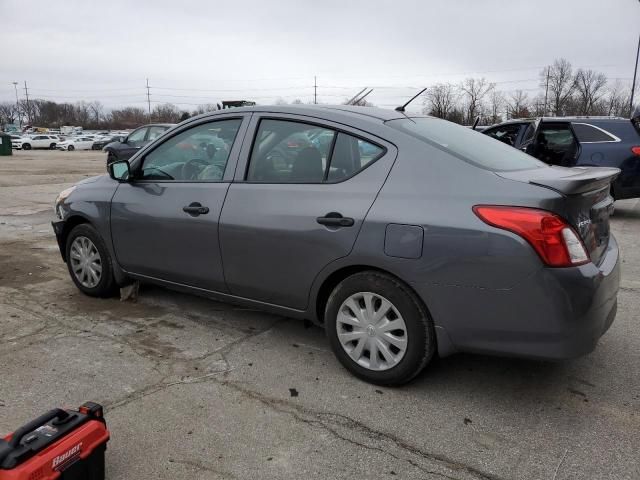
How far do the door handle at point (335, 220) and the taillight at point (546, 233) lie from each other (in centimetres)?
82

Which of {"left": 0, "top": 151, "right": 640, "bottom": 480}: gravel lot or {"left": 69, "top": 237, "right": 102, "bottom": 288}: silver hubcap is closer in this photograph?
{"left": 0, "top": 151, "right": 640, "bottom": 480}: gravel lot

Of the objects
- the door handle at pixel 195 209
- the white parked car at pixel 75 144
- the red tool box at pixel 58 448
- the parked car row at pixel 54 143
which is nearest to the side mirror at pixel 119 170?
the door handle at pixel 195 209

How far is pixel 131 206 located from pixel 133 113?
13204cm

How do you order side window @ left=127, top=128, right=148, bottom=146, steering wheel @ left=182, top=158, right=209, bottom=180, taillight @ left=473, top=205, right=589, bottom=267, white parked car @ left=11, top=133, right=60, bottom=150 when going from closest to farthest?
taillight @ left=473, top=205, right=589, bottom=267
steering wheel @ left=182, top=158, right=209, bottom=180
side window @ left=127, top=128, right=148, bottom=146
white parked car @ left=11, top=133, right=60, bottom=150

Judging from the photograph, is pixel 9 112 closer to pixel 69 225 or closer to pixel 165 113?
pixel 165 113

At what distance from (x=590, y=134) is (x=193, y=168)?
7545 millimetres

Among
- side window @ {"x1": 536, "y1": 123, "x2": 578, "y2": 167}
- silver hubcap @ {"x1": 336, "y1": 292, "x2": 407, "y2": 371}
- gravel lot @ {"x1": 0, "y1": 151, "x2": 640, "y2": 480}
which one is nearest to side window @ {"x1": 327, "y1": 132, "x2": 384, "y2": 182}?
silver hubcap @ {"x1": 336, "y1": 292, "x2": 407, "y2": 371}

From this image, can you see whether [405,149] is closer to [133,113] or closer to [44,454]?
[44,454]

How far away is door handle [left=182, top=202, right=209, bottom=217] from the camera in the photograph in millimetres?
3783

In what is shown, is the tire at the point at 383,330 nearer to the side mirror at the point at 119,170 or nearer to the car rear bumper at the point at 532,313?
the car rear bumper at the point at 532,313

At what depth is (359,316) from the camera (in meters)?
3.21

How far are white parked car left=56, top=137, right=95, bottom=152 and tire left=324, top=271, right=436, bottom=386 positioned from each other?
50709 millimetres

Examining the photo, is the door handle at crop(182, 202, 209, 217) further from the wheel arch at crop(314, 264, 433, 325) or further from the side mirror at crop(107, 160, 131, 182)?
the wheel arch at crop(314, 264, 433, 325)

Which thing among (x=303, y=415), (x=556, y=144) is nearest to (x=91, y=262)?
(x=303, y=415)
